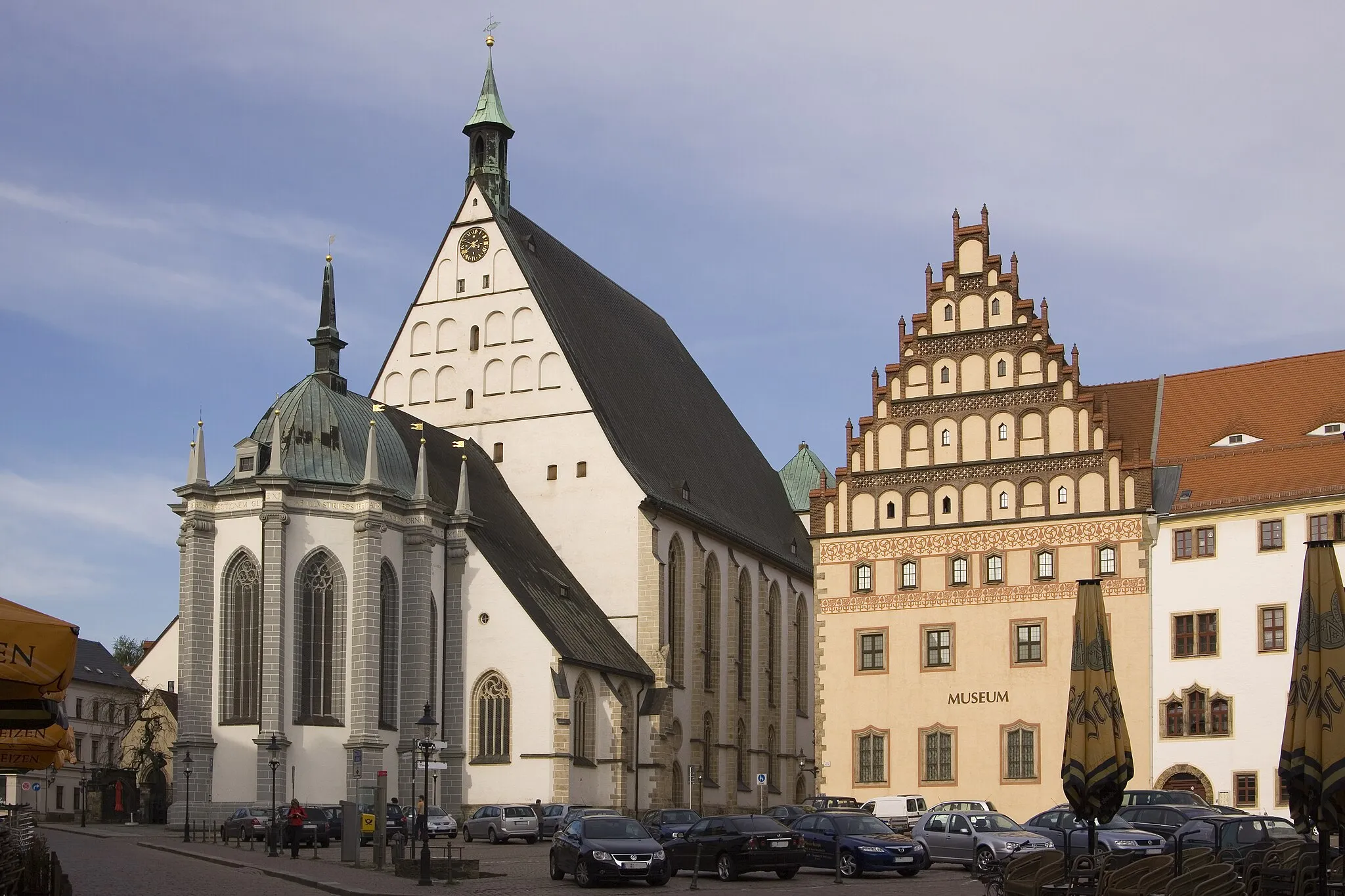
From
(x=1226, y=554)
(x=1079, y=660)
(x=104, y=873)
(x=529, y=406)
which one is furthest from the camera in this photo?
(x=529, y=406)

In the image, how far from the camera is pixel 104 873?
98.1ft

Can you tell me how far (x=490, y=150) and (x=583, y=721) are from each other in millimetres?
24057

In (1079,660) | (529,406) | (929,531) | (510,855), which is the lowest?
(510,855)

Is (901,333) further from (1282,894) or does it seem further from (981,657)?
(1282,894)

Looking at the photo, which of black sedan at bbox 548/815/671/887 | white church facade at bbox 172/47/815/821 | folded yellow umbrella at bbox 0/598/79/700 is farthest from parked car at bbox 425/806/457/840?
folded yellow umbrella at bbox 0/598/79/700

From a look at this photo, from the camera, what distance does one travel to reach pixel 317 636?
174 ft

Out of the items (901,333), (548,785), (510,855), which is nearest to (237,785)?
(548,785)

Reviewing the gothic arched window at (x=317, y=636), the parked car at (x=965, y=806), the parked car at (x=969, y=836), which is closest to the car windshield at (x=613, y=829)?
the parked car at (x=969, y=836)

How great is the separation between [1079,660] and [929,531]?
26308mm

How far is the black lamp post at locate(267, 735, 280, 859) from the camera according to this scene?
128ft

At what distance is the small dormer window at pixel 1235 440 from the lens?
48094 mm

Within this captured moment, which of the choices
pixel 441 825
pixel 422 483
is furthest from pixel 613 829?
pixel 422 483

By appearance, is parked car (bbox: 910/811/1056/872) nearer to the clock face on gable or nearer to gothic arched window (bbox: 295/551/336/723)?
gothic arched window (bbox: 295/551/336/723)

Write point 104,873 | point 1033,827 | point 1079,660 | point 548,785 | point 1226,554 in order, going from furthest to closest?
point 548,785
point 1226,554
point 1033,827
point 104,873
point 1079,660
